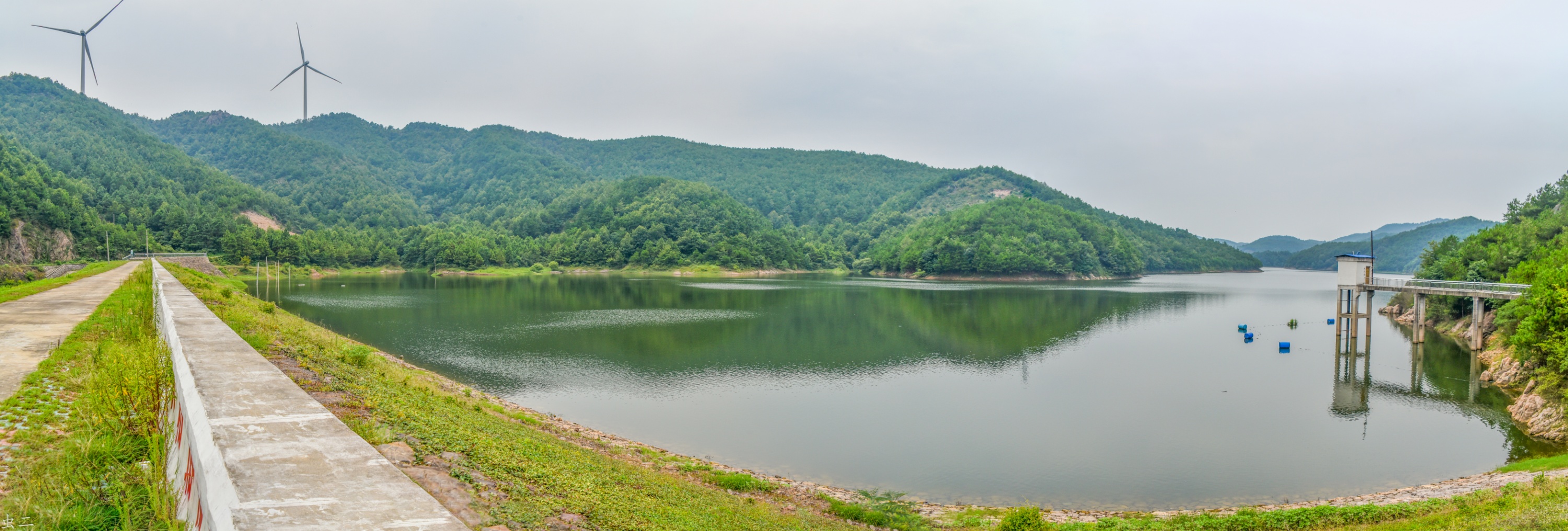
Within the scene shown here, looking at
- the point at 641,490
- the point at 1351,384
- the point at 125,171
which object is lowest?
the point at 1351,384

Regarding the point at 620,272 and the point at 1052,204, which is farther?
the point at 1052,204

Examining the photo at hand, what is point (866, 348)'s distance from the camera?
3219cm

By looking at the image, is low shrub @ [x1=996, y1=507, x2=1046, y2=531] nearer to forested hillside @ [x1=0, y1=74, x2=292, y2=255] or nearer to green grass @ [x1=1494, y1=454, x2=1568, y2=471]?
green grass @ [x1=1494, y1=454, x2=1568, y2=471]

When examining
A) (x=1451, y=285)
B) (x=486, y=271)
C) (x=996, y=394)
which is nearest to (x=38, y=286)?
(x=996, y=394)

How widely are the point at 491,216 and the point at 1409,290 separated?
16730cm

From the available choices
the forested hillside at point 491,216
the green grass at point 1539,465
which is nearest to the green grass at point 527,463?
the green grass at point 1539,465

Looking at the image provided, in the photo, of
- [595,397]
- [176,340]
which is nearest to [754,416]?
[595,397]

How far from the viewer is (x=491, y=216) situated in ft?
554

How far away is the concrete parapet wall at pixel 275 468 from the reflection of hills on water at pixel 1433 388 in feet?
75.5

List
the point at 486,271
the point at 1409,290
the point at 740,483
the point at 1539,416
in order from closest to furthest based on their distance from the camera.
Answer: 1. the point at 740,483
2. the point at 1539,416
3. the point at 1409,290
4. the point at 486,271

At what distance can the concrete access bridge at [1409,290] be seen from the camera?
3033 cm

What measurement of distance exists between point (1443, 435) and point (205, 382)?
84.4 feet

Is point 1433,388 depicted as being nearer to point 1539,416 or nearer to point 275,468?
point 1539,416

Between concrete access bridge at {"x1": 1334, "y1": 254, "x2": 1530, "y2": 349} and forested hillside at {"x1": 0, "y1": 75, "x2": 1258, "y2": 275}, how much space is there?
68.3 meters
